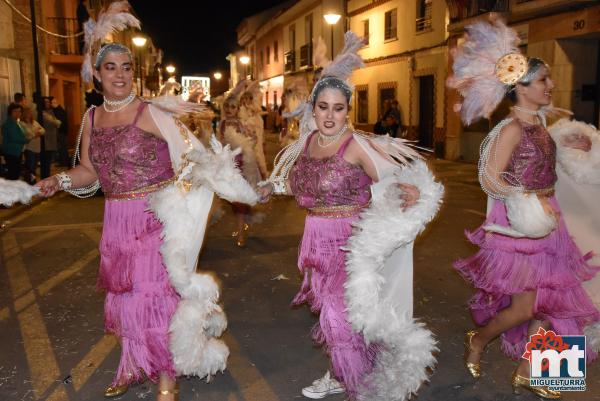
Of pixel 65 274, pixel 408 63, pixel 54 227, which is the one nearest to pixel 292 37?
pixel 408 63

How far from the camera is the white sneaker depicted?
11.8ft

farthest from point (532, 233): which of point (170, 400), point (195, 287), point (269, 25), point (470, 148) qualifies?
point (269, 25)

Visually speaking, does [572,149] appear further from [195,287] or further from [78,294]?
Answer: [78,294]

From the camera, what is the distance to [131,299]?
11.2 ft

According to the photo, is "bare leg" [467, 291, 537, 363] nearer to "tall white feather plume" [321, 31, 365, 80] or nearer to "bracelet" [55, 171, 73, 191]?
"tall white feather plume" [321, 31, 365, 80]

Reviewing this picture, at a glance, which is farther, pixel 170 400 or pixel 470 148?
pixel 470 148

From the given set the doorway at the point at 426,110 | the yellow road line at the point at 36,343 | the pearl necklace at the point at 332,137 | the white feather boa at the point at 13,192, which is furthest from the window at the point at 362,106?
the white feather boa at the point at 13,192

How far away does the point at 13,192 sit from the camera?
3.18 metres

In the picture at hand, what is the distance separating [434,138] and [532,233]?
53.7 feet

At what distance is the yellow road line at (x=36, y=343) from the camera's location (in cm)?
388

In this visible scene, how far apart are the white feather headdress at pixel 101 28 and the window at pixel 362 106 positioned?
22.2 m

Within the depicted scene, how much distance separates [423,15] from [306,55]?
550 inches

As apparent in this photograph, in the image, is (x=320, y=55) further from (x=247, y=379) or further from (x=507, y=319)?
(x=247, y=379)

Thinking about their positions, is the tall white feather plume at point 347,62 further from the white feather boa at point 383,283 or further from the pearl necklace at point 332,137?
the white feather boa at point 383,283
